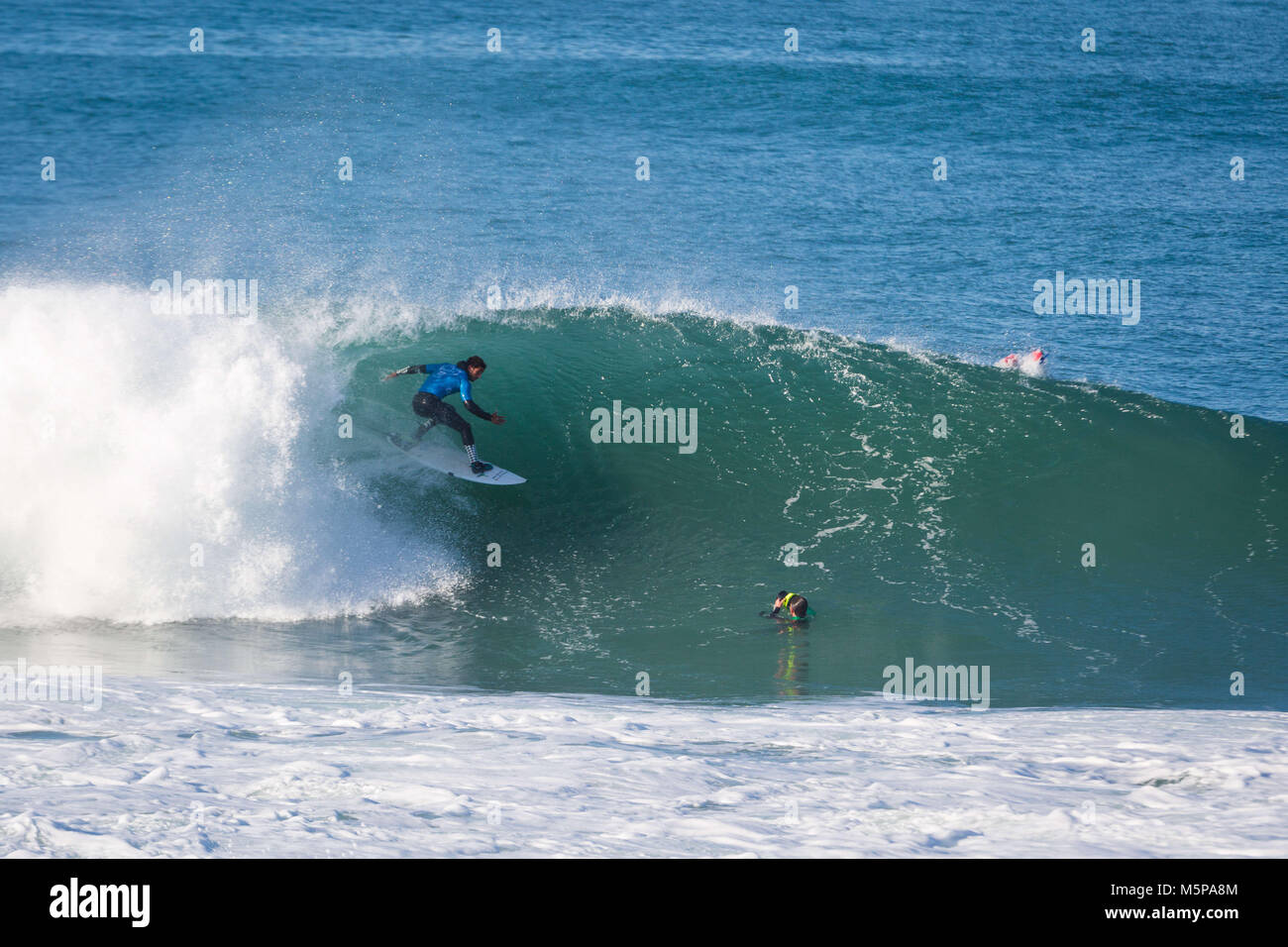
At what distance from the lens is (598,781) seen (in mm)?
6629

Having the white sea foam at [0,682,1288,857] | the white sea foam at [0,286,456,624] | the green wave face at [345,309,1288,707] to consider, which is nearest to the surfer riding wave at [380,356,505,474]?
the green wave face at [345,309,1288,707]

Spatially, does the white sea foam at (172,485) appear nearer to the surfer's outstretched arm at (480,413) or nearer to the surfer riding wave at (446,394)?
the surfer riding wave at (446,394)

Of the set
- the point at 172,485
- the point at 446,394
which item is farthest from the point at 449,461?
the point at 172,485

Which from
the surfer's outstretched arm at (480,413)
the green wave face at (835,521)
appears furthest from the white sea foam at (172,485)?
the surfer's outstretched arm at (480,413)

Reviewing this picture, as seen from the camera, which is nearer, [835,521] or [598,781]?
[598,781]

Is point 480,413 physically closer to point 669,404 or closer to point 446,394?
point 446,394

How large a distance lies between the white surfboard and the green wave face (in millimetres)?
153

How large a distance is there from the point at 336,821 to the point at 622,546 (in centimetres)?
710

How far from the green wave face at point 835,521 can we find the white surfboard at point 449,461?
0.15 m

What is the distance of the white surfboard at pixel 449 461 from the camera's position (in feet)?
42.4

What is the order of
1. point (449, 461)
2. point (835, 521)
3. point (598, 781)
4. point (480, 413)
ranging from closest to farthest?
point (598, 781), point (480, 413), point (449, 461), point (835, 521)

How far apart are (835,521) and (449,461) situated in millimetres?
4195

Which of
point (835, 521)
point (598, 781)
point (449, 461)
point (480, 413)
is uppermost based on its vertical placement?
point (480, 413)

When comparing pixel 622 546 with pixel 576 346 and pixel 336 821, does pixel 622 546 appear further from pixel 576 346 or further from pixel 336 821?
pixel 336 821
